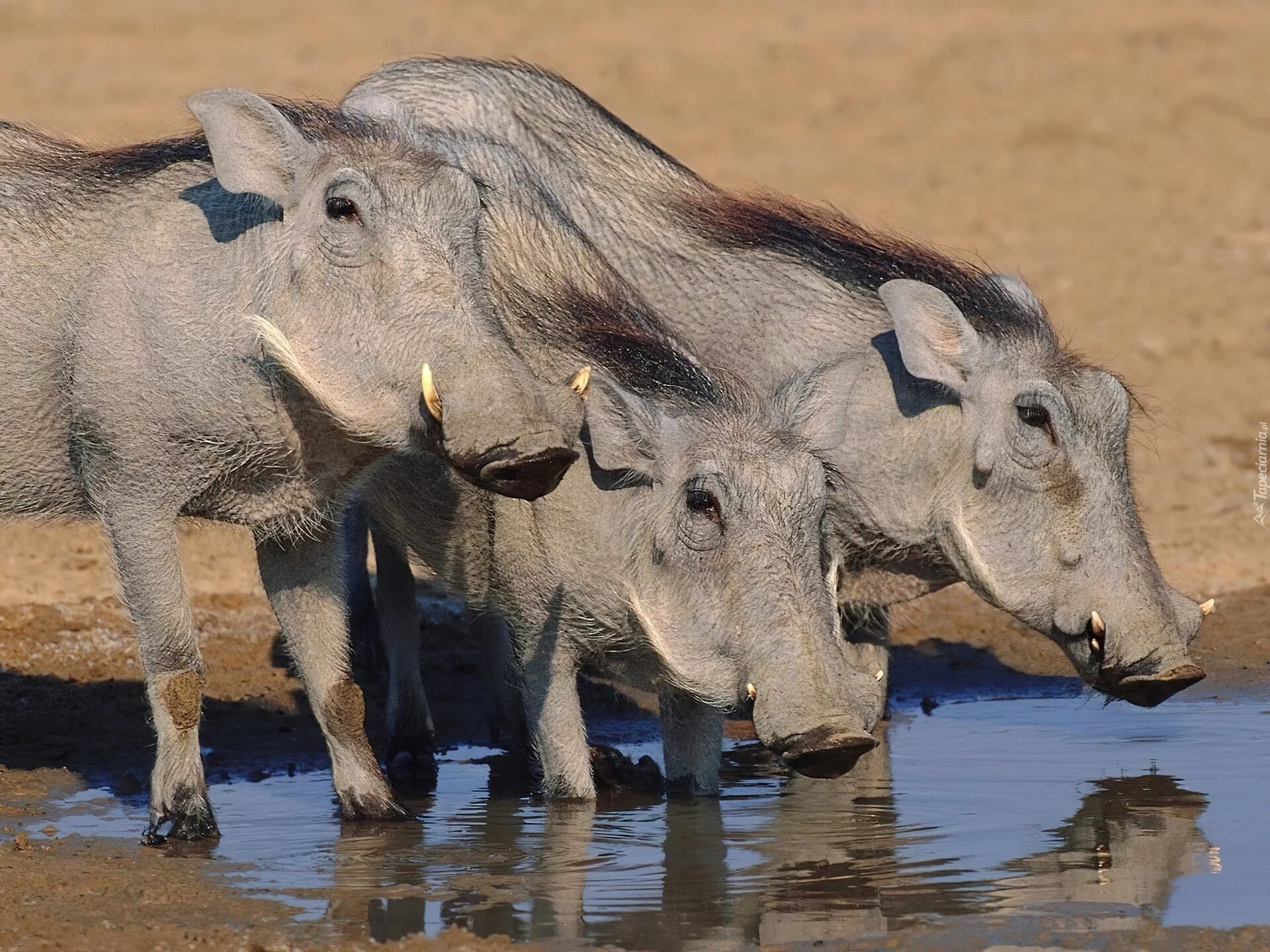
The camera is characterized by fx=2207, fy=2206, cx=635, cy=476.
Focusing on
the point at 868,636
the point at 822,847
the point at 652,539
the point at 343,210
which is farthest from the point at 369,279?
the point at 868,636

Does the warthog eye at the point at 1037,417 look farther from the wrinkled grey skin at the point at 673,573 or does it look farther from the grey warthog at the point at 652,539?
the wrinkled grey skin at the point at 673,573

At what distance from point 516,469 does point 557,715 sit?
1.22m

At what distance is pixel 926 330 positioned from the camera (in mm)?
6512

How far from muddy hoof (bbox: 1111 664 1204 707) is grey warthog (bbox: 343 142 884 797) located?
2.45 feet

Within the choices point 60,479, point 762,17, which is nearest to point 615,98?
point 762,17

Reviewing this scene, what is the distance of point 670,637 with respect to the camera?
5805mm

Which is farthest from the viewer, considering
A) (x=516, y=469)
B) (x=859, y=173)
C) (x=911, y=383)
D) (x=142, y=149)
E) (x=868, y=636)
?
(x=859, y=173)

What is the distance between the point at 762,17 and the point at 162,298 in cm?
1750

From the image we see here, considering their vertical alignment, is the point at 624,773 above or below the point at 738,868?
above

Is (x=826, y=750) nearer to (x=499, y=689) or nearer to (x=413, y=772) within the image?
(x=413, y=772)

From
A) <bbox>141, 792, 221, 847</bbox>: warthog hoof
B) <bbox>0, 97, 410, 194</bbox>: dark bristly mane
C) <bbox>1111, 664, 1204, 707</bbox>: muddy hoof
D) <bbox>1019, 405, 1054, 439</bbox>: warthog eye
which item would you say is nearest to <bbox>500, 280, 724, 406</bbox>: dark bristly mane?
<bbox>0, 97, 410, 194</bbox>: dark bristly mane

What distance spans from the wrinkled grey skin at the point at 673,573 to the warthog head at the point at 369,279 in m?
0.30

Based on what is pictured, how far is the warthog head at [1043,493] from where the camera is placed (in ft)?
20.5

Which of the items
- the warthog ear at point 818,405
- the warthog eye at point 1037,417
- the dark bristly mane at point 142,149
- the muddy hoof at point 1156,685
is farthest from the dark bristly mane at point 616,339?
the muddy hoof at point 1156,685
